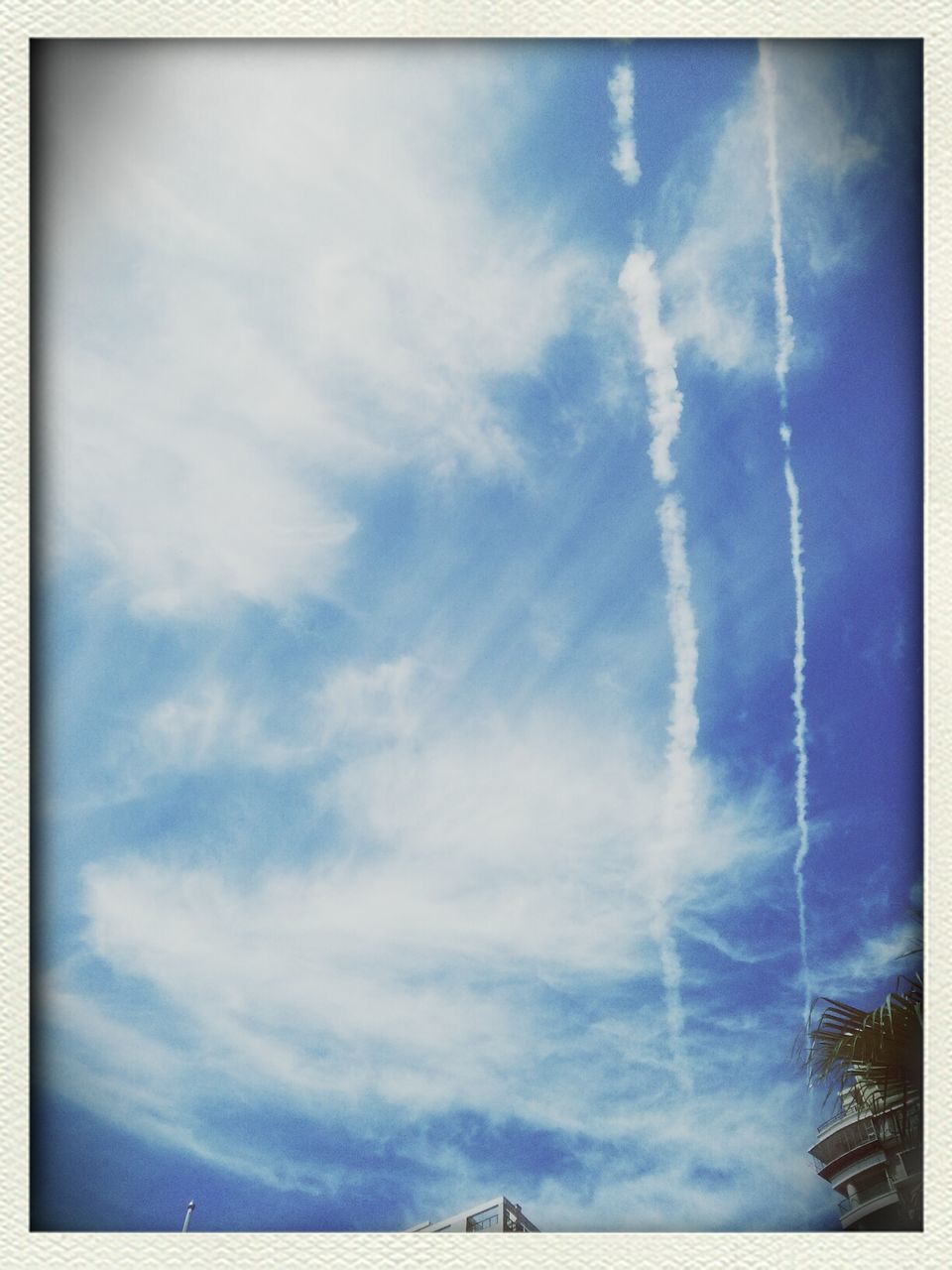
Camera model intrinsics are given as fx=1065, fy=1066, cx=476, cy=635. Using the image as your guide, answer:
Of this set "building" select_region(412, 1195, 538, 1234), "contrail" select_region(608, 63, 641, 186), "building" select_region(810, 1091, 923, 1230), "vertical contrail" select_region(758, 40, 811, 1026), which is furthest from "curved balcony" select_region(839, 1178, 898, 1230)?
"contrail" select_region(608, 63, 641, 186)

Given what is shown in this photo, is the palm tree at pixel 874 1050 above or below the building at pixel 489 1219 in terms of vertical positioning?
above

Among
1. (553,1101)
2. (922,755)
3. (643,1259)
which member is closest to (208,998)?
(553,1101)

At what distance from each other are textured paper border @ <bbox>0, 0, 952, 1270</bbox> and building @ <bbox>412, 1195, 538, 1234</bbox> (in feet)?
0.16

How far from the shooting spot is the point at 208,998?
182cm

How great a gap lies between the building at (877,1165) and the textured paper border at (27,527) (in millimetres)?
40

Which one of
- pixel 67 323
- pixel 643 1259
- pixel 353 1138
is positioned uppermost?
pixel 67 323

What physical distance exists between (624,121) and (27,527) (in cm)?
122

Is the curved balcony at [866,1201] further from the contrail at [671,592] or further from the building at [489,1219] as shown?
the building at [489,1219]

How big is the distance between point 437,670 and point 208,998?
2.24 ft

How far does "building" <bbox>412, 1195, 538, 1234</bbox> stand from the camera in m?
1.80

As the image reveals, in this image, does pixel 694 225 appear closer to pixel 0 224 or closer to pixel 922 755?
pixel 922 755

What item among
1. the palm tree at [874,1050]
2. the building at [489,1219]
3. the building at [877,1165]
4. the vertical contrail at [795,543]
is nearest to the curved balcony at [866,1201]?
the building at [877,1165]

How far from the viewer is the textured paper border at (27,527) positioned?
5.75ft

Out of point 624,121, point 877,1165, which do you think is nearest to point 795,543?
point 624,121
